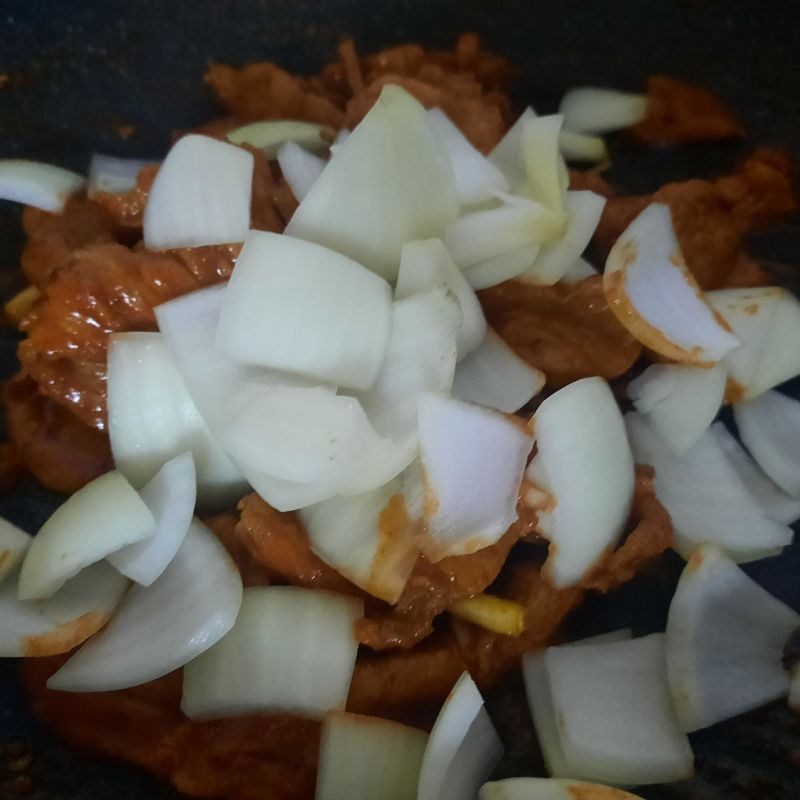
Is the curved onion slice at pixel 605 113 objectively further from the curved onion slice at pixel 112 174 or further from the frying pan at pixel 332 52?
the curved onion slice at pixel 112 174

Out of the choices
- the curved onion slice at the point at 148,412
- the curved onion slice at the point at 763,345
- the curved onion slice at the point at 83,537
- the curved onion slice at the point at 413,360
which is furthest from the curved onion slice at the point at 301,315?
the curved onion slice at the point at 763,345

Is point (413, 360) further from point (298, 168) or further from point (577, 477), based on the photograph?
point (298, 168)

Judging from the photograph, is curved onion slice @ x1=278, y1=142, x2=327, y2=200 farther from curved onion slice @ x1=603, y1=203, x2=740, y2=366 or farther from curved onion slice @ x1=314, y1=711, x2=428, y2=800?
curved onion slice @ x1=314, y1=711, x2=428, y2=800

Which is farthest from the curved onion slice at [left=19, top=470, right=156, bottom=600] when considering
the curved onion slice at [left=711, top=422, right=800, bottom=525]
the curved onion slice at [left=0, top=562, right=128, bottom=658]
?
the curved onion slice at [left=711, top=422, right=800, bottom=525]

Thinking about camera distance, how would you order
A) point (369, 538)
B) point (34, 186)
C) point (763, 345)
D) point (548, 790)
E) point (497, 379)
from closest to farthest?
point (548, 790) → point (369, 538) → point (497, 379) → point (763, 345) → point (34, 186)

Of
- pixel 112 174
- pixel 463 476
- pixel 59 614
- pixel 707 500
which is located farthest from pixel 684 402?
pixel 112 174

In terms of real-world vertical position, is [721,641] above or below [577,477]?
below
